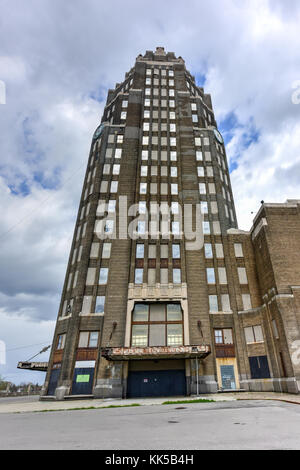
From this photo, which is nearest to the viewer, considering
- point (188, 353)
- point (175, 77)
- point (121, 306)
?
point (188, 353)

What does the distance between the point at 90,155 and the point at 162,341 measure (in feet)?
124

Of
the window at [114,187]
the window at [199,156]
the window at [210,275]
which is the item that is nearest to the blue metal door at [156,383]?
the window at [210,275]

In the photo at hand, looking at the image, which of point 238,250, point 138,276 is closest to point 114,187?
point 138,276

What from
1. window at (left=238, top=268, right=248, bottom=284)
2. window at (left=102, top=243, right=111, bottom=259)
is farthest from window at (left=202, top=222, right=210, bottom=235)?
window at (left=102, top=243, right=111, bottom=259)

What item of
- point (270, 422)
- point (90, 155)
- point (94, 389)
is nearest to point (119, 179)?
point (90, 155)

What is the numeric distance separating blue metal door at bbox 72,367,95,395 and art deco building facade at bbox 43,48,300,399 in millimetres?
108

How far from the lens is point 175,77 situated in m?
60.8

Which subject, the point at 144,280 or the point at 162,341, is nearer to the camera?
the point at 162,341

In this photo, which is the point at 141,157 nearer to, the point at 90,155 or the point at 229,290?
the point at 90,155

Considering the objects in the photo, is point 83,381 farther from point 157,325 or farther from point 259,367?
point 259,367

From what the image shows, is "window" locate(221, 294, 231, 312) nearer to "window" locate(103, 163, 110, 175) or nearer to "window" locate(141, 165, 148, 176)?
"window" locate(141, 165, 148, 176)

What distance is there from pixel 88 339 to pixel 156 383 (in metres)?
9.87

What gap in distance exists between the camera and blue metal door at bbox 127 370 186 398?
3161 cm

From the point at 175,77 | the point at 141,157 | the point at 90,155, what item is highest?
the point at 175,77
